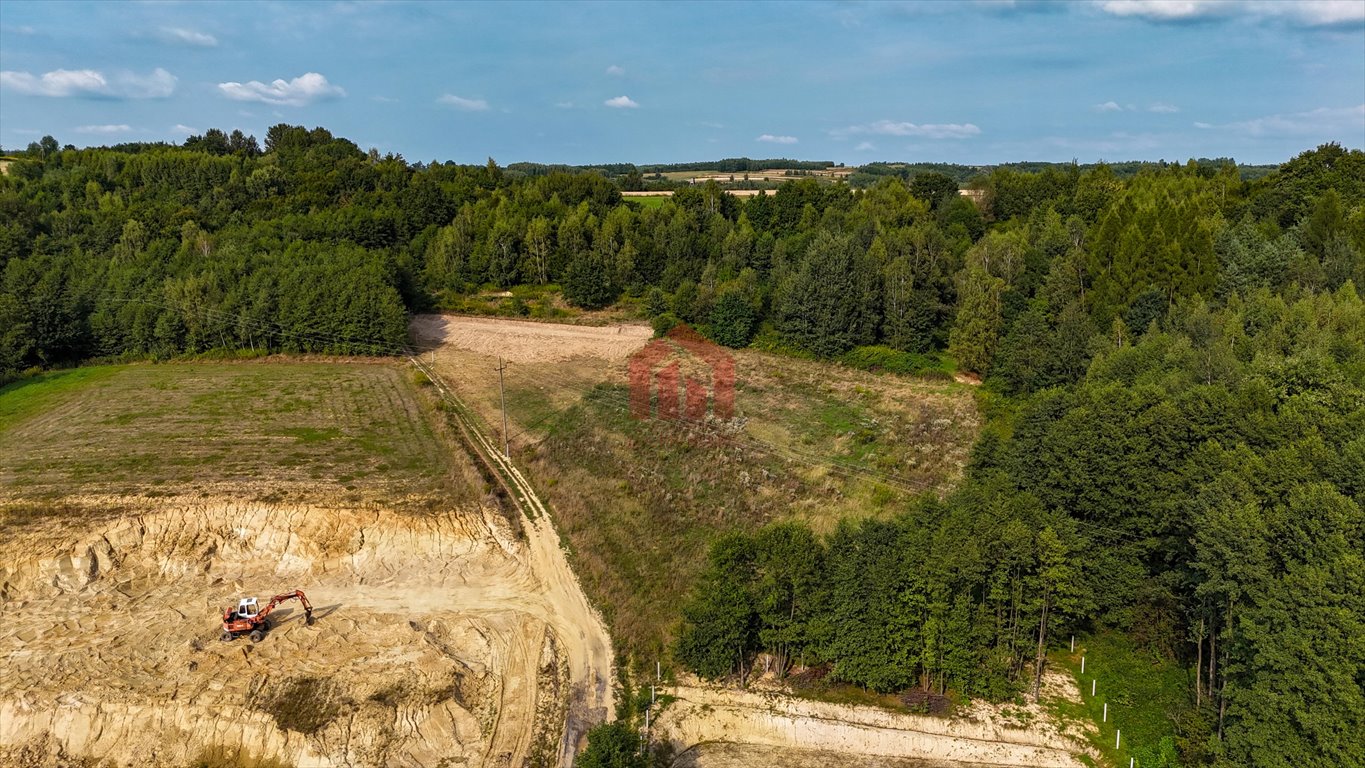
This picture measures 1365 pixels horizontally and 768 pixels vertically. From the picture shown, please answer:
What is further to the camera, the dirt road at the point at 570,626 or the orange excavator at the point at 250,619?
the orange excavator at the point at 250,619

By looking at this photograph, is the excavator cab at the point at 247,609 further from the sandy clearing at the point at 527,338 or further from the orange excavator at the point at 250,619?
the sandy clearing at the point at 527,338

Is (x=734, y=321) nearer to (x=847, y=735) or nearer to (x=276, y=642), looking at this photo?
(x=276, y=642)

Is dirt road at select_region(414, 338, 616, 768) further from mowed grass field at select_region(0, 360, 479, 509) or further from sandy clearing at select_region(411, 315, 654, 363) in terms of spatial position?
sandy clearing at select_region(411, 315, 654, 363)

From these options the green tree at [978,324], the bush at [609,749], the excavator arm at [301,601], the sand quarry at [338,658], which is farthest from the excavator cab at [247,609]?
the green tree at [978,324]

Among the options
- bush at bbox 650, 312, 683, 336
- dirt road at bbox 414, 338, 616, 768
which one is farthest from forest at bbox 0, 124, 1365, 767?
dirt road at bbox 414, 338, 616, 768

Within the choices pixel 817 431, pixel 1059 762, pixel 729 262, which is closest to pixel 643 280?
pixel 729 262
